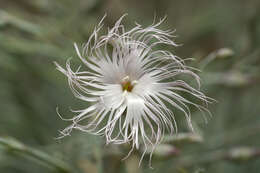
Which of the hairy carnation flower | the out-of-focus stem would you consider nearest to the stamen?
the hairy carnation flower

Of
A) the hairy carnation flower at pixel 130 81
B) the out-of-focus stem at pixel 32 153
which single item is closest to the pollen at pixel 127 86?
the hairy carnation flower at pixel 130 81

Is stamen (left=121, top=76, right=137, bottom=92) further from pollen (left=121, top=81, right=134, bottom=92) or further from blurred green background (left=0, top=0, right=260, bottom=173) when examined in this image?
blurred green background (left=0, top=0, right=260, bottom=173)

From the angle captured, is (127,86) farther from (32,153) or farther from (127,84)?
(32,153)

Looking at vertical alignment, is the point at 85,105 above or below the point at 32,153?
above

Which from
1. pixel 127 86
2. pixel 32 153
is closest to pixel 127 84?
pixel 127 86

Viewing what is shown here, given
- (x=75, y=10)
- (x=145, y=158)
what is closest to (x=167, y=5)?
(x=75, y=10)

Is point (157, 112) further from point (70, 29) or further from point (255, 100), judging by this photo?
point (255, 100)

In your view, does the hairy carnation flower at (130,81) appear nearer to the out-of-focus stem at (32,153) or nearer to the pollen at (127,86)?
the pollen at (127,86)

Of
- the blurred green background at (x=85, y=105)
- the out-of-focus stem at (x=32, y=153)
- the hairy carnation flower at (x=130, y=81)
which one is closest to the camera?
the hairy carnation flower at (x=130, y=81)
